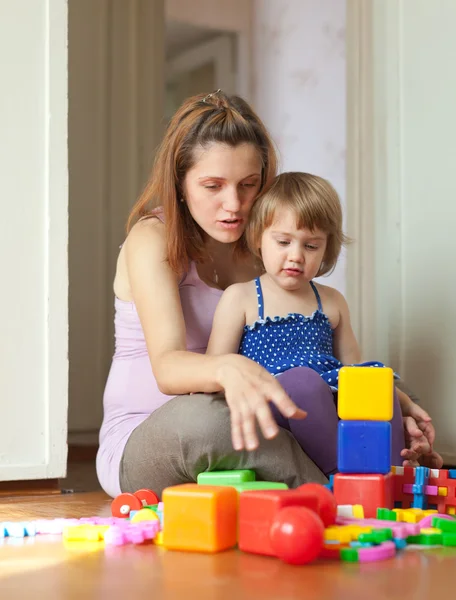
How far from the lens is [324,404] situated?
1402 mm

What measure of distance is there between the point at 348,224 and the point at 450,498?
115cm

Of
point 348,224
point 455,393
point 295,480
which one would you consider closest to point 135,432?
point 295,480

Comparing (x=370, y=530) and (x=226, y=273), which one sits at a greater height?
(x=226, y=273)

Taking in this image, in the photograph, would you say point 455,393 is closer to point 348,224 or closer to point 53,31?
point 348,224

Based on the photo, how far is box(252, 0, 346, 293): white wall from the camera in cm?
327

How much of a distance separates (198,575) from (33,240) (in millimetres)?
1053

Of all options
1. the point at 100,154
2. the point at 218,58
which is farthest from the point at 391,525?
the point at 218,58

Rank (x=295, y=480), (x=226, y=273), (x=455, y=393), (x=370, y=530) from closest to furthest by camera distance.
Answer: (x=370, y=530) < (x=295, y=480) < (x=226, y=273) < (x=455, y=393)

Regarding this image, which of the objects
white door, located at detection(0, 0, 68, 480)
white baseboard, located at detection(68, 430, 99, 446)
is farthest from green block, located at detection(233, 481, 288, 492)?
white baseboard, located at detection(68, 430, 99, 446)

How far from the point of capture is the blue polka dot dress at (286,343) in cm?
153

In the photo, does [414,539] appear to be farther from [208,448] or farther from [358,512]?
[208,448]

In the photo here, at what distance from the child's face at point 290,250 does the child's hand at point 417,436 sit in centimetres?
31

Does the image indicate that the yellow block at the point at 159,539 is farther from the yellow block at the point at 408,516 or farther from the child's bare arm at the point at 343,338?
the child's bare arm at the point at 343,338

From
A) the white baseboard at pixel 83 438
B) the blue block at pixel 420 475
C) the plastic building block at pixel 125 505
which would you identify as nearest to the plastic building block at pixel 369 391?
the blue block at pixel 420 475
